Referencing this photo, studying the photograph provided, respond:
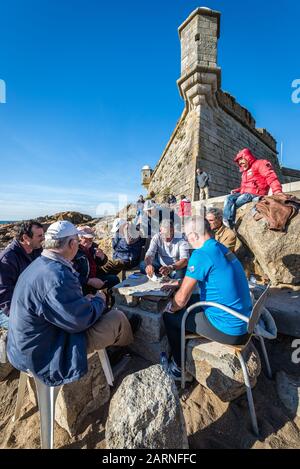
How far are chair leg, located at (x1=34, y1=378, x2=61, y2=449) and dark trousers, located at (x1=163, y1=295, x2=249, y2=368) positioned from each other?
1.13 metres

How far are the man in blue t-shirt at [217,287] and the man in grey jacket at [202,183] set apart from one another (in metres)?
6.89

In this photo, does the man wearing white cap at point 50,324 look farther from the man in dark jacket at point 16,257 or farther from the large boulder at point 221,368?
the large boulder at point 221,368

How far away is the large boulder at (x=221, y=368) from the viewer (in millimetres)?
1743

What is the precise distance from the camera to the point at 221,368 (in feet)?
5.80

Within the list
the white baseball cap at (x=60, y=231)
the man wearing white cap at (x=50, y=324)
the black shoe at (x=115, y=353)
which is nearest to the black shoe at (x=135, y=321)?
the black shoe at (x=115, y=353)

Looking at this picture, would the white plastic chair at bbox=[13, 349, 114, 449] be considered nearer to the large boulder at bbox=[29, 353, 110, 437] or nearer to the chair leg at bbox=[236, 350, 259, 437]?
the large boulder at bbox=[29, 353, 110, 437]

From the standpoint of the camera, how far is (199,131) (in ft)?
30.2

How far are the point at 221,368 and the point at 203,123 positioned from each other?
33.0 feet

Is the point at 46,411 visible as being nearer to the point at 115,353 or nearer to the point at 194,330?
the point at 115,353

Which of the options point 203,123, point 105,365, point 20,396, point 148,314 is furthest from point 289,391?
point 203,123

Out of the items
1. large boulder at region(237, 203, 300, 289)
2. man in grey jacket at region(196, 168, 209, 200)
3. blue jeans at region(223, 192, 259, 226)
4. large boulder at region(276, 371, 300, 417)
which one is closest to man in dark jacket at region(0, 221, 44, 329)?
large boulder at region(276, 371, 300, 417)

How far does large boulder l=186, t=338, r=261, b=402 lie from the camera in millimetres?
1743
